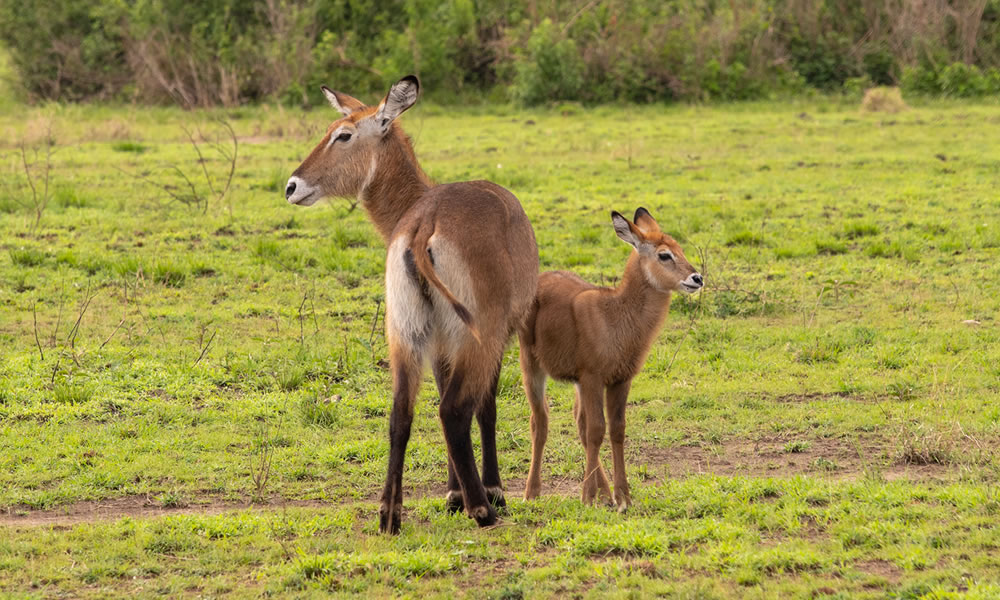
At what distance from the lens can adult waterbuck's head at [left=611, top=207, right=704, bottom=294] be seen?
548 centimetres

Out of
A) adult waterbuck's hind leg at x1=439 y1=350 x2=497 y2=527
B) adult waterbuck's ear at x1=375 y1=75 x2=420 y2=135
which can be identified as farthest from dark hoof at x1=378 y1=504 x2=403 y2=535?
adult waterbuck's ear at x1=375 y1=75 x2=420 y2=135

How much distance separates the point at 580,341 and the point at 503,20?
1784cm

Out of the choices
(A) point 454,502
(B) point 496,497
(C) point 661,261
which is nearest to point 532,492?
(B) point 496,497

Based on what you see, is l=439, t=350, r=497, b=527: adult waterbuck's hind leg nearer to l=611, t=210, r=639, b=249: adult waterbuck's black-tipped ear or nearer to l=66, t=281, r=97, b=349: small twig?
l=611, t=210, r=639, b=249: adult waterbuck's black-tipped ear

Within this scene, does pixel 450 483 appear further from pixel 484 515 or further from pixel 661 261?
pixel 661 261

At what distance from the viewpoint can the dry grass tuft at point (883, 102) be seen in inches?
720

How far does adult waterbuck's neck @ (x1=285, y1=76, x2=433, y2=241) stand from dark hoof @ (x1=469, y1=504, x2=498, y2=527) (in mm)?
1487

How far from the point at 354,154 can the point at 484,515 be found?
6.16 feet

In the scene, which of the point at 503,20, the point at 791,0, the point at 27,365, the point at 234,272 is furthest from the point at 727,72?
the point at 27,365

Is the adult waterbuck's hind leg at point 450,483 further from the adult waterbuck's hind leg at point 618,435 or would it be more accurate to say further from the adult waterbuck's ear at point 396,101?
the adult waterbuck's ear at point 396,101

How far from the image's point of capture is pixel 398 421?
4.69 meters

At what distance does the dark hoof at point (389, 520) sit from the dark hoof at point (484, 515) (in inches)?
12.1

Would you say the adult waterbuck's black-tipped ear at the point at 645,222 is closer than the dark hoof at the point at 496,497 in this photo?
No

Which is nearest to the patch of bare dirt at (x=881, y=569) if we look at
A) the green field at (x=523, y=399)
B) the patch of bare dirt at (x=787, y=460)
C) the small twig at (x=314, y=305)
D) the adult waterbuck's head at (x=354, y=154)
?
the green field at (x=523, y=399)
